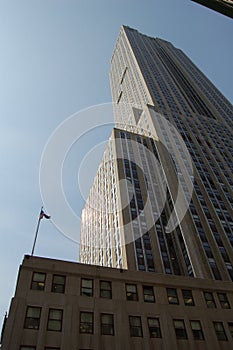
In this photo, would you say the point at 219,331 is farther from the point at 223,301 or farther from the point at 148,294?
the point at 148,294

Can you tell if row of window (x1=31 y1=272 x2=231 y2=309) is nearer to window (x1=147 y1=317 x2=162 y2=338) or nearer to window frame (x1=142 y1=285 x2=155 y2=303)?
window frame (x1=142 y1=285 x2=155 y2=303)

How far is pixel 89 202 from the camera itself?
97.5m

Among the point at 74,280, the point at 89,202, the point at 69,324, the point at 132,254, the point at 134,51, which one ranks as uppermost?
the point at 134,51

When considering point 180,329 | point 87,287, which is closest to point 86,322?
point 87,287

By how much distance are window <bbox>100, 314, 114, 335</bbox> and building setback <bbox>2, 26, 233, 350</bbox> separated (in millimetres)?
86

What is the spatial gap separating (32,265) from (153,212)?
3914 cm

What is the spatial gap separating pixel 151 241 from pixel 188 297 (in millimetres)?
26761

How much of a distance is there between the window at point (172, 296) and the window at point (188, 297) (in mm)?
954

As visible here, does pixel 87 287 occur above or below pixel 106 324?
above

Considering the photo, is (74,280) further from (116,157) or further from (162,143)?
(162,143)

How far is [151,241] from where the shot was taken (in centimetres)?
5544

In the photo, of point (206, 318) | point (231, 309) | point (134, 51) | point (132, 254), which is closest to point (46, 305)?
point (206, 318)

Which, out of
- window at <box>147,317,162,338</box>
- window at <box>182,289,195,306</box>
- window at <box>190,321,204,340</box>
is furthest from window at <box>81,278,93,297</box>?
window at <box>190,321,204,340</box>

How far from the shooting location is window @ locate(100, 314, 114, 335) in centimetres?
2356
